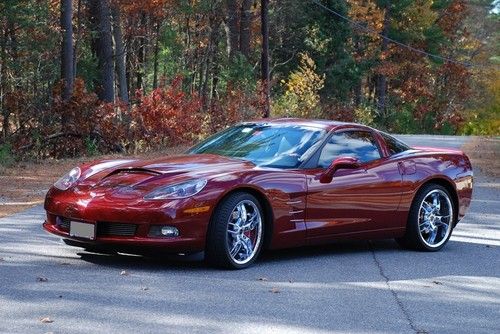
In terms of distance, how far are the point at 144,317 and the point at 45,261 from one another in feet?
7.71

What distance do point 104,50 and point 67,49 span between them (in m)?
6.64

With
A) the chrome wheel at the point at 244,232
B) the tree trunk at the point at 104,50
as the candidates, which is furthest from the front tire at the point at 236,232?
the tree trunk at the point at 104,50

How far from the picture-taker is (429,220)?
10461 millimetres

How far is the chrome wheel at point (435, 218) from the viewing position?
10.4m

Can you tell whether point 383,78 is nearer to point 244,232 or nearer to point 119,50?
point 119,50

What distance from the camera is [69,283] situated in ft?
24.4

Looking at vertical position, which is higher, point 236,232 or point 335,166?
point 335,166

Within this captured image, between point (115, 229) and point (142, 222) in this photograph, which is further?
point (115, 229)

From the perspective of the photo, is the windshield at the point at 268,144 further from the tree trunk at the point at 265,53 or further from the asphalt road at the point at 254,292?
the tree trunk at the point at 265,53

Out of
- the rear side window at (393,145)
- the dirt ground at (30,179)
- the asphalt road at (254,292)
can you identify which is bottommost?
the dirt ground at (30,179)

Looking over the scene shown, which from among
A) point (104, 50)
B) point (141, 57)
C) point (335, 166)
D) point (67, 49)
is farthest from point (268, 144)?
point (141, 57)

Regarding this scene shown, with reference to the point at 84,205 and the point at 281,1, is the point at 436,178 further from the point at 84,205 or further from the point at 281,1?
the point at 281,1

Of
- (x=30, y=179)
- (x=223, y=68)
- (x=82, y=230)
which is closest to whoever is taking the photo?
(x=82, y=230)

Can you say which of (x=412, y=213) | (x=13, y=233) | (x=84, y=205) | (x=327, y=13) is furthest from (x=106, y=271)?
(x=327, y=13)
